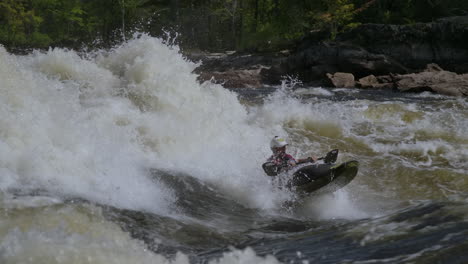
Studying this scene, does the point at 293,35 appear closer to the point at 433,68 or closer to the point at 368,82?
the point at 433,68

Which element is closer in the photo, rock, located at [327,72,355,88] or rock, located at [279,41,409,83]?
rock, located at [327,72,355,88]

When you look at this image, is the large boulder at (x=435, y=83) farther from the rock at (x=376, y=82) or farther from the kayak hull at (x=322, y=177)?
the kayak hull at (x=322, y=177)

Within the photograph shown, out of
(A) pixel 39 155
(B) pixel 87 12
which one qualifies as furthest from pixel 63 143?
(B) pixel 87 12

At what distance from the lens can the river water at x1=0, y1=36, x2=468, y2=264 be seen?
145 inches

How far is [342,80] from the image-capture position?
1802cm

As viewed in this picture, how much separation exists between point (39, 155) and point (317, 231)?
3.05m

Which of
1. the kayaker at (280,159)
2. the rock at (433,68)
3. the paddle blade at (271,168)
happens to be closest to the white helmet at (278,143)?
the kayaker at (280,159)

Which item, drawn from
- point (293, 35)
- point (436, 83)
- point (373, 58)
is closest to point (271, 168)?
point (436, 83)

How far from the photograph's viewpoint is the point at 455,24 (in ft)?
66.1

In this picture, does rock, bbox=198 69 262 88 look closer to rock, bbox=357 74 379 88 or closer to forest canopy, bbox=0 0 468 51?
rock, bbox=357 74 379 88

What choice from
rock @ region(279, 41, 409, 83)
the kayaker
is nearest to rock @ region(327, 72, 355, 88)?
rock @ region(279, 41, 409, 83)

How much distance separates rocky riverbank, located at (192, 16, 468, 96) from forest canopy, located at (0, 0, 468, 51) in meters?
2.82

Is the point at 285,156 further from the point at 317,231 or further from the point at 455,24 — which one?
the point at 455,24

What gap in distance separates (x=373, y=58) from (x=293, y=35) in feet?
34.2
